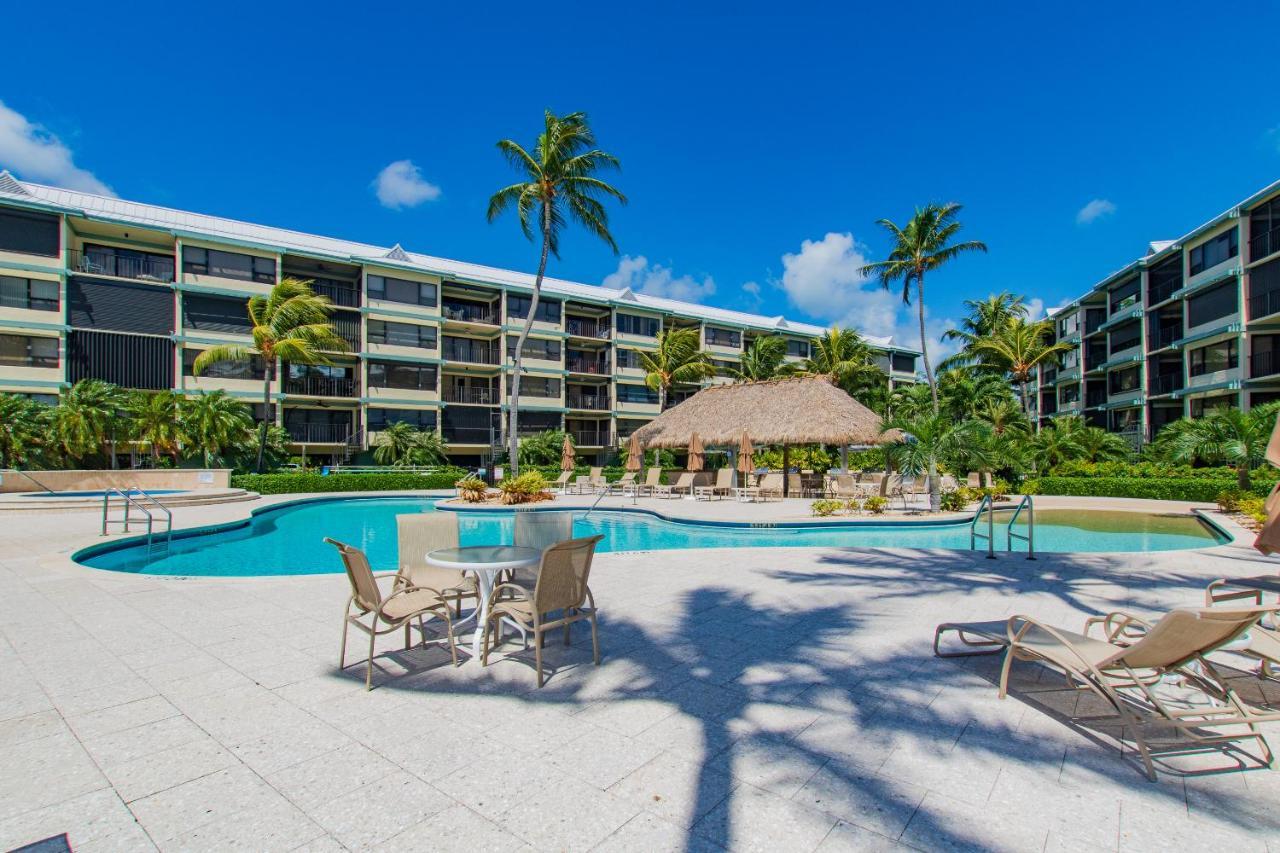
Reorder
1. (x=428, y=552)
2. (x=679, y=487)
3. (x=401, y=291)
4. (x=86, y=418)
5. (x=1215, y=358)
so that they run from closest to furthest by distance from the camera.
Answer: (x=428, y=552), (x=86, y=418), (x=679, y=487), (x=1215, y=358), (x=401, y=291)

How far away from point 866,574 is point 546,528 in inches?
175

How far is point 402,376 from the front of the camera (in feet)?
111

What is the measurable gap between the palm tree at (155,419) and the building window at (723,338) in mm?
32165

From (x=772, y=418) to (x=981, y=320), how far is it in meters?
25.7

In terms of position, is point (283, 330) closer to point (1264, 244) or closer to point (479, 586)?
point (479, 586)

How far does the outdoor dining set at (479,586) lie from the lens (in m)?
4.28

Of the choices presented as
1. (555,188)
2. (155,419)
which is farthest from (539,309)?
(155,419)

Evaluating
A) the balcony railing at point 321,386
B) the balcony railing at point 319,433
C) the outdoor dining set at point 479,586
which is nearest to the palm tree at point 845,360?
the balcony railing at point 321,386

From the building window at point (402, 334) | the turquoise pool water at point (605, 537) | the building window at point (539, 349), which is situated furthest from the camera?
the building window at point (539, 349)

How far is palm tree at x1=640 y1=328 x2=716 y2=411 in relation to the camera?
35938mm

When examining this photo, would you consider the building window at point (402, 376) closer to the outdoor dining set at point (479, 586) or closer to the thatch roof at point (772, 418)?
the thatch roof at point (772, 418)

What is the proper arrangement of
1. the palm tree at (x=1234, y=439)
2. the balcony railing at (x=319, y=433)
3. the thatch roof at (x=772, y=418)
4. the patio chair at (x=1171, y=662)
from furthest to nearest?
the balcony railing at (x=319, y=433), the thatch roof at (x=772, y=418), the palm tree at (x=1234, y=439), the patio chair at (x=1171, y=662)

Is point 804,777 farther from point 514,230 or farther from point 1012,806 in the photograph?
point 514,230

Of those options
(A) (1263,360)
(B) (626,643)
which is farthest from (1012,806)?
(A) (1263,360)
